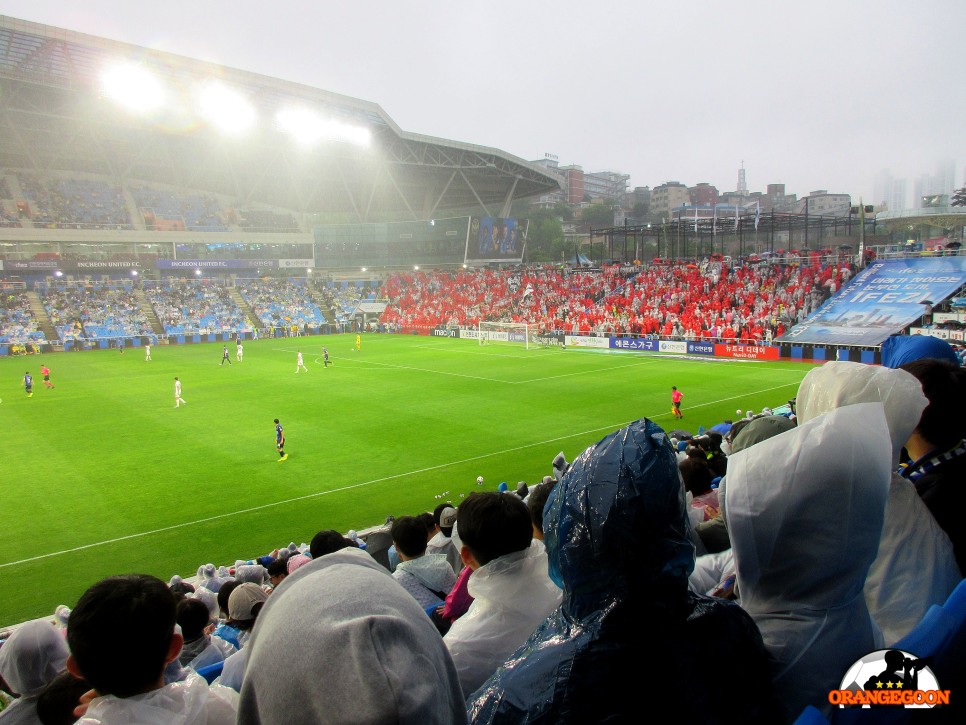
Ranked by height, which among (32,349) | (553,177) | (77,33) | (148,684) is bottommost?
(32,349)

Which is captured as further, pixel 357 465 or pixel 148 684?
pixel 357 465

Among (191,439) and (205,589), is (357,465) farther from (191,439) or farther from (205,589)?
(205,589)

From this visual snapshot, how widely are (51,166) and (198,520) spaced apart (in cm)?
6798

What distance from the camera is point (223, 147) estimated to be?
64.6 m

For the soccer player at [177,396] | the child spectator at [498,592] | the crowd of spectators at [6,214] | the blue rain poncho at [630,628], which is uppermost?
the crowd of spectators at [6,214]

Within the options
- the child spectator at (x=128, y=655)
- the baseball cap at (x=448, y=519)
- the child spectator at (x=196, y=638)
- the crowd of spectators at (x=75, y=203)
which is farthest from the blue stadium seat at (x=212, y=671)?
the crowd of spectators at (x=75, y=203)

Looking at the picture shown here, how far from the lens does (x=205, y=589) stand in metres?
7.37

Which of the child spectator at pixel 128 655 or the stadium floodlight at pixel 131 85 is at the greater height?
the stadium floodlight at pixel 131 85

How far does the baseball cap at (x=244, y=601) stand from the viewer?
493 cm

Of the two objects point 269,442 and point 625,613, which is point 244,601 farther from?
A: point 269,442

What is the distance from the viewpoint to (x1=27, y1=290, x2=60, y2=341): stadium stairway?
5128cm

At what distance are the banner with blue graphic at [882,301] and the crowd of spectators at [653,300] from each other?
3.83 feet

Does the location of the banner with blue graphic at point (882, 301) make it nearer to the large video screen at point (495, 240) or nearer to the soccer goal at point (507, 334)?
the soccer goal at point (507, 334)

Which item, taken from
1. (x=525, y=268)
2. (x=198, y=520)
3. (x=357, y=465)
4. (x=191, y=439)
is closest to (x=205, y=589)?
(x=198, y=520)
